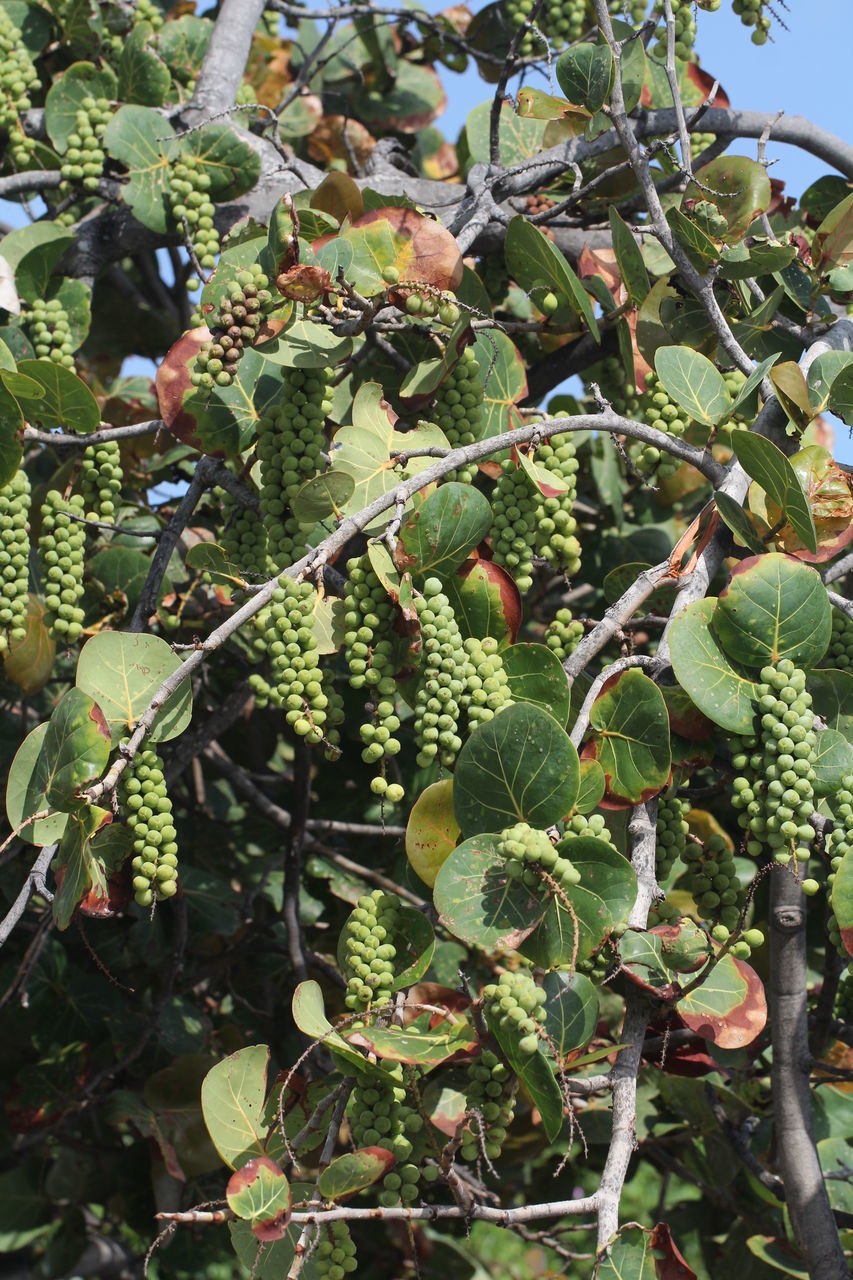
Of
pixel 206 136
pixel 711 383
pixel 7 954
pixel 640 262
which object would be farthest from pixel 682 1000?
pixel 7 954

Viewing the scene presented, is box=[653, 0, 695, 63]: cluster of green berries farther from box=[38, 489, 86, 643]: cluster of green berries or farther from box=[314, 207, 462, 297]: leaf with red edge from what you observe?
box=[38, 489, 86, 643]: cluster of green berries

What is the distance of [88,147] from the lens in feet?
6.66

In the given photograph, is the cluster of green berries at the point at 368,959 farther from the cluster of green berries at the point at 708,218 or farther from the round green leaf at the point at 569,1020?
the cluster of green berries at the point at 708,218

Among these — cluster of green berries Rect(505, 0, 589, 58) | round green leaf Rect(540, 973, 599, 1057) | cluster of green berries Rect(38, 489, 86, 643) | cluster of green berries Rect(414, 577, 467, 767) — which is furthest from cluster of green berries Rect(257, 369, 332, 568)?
cluster of green berries Rect(505, 0, 589, 58)

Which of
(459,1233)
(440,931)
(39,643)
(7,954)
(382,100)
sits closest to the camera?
(39,643)

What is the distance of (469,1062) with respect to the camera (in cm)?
127

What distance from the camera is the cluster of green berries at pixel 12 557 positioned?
1.49m

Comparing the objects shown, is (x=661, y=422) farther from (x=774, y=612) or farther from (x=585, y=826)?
(x=585, y=826)

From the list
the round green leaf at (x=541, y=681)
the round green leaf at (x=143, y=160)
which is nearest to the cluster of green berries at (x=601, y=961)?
the round green leaf at (x=541, y=681)

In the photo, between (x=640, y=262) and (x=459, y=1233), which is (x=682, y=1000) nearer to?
(x=640, y=262)

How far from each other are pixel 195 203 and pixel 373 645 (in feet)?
3.59

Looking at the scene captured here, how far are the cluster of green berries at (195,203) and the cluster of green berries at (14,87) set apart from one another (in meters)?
0.34

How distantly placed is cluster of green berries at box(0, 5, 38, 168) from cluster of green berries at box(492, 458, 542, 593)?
1.27 meters

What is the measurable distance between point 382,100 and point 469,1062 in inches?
99.6
